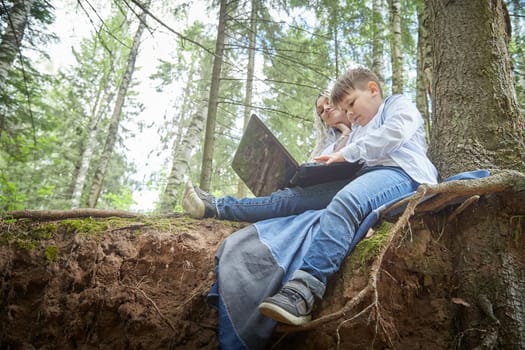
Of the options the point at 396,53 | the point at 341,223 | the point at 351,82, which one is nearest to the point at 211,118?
the point at 351,82

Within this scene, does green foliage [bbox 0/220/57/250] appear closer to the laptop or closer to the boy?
the laptop

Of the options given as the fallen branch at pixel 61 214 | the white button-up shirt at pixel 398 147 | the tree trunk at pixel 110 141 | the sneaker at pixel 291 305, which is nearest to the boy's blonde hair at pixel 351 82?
the white button-up shirt at pixel 398 147

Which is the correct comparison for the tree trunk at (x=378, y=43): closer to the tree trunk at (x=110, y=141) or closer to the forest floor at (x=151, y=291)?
the forest floor at (x=151, y=291)

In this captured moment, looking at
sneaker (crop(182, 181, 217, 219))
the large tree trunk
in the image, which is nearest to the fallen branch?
sneaker (crop(182, 181, 217, 219))

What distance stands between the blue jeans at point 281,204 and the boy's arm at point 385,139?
1.54 ft

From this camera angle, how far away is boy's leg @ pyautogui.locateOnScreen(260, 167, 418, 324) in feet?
5.22

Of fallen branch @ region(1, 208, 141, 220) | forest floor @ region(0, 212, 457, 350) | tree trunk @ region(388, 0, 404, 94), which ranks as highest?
→ tree trunk @ region(388, 0, 404, 94)

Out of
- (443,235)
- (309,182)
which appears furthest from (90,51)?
(443,235)

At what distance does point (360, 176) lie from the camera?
2.15 m

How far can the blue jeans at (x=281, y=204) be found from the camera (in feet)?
8.59

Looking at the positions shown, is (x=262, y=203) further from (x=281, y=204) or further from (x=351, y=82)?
(x=351, y=82)

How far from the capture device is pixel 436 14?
8.63 ft

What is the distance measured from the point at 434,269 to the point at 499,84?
149 centimetres

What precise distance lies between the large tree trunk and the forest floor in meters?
0.15
